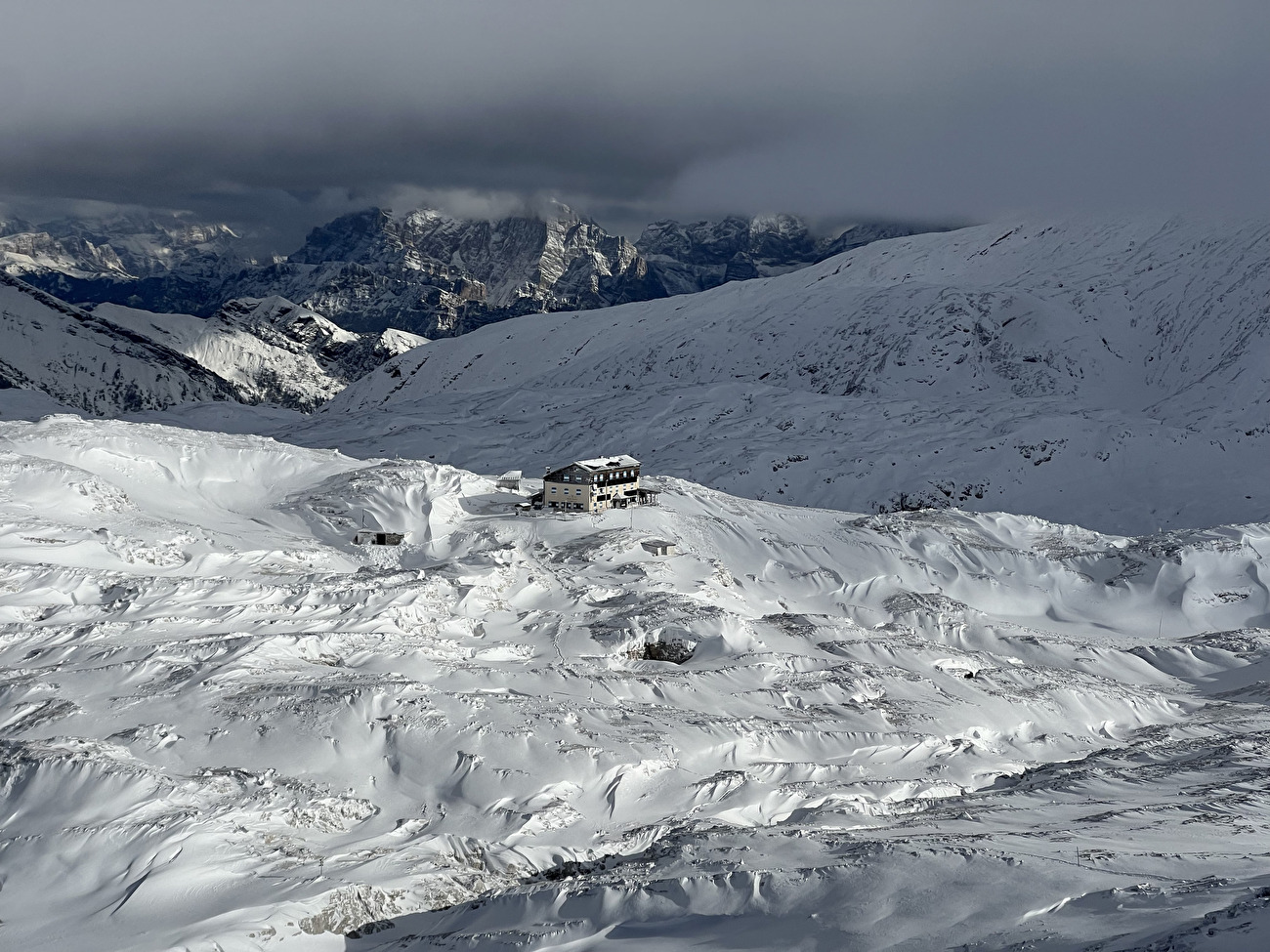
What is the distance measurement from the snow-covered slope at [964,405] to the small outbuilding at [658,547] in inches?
1881

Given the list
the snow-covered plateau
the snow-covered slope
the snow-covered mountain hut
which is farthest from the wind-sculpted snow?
the snow-covered slope

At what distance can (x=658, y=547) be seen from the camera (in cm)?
7288

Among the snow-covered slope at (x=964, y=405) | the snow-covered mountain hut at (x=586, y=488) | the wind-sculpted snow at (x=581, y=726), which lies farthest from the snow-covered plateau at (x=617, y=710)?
the snow-covered mountain hut at (x=586, y=488)

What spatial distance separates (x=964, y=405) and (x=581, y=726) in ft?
400

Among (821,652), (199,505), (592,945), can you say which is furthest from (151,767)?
(199,505)

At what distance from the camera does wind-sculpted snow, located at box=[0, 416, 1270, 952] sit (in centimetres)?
2583

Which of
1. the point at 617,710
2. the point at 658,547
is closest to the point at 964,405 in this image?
the point at 658,547

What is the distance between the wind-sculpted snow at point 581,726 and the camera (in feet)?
84.7

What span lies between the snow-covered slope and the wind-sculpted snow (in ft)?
121

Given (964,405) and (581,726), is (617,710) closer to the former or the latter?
(581,726)

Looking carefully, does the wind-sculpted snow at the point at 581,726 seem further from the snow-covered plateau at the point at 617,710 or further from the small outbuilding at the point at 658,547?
the small outbuilding at the point at 658,547

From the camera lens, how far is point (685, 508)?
86.7 m

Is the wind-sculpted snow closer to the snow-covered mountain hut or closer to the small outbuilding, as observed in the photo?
the small outbuilding

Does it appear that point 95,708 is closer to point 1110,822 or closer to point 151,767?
point 151,767
